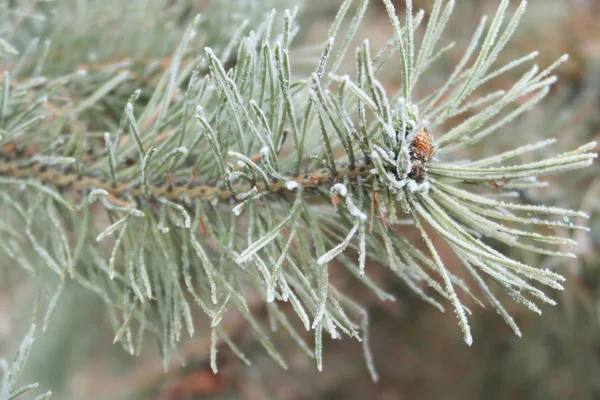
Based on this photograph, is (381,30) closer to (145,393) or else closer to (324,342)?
(324,342)

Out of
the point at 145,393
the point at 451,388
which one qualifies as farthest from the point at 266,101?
the point at 451,388

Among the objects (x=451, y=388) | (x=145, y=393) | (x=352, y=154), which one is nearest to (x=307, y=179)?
(x=352, y=154)

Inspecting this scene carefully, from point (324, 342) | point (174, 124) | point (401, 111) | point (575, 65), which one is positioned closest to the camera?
point (401, 111)

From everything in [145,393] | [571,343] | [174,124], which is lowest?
[145,393]

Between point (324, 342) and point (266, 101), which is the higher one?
point (266, 101)

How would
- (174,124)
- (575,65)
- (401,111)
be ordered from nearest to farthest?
(401,111) → (174,124) → (575,65)

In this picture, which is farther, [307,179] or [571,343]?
[571,343]
